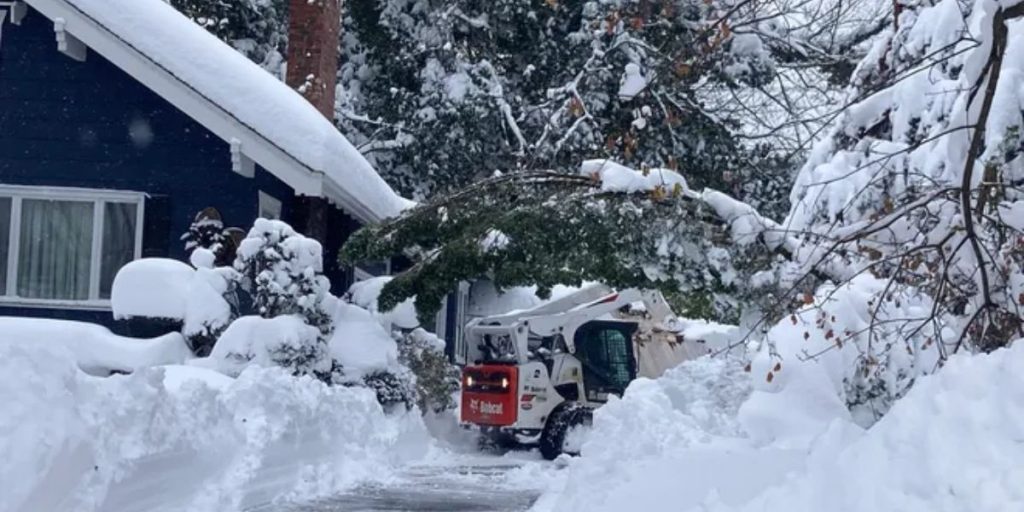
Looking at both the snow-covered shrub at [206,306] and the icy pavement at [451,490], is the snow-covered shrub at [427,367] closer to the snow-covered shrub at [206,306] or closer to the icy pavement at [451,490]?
the icy pavement at [451,490]

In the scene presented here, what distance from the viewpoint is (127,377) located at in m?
8.41

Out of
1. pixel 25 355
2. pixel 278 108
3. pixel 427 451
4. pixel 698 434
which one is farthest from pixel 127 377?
pixel 427 451

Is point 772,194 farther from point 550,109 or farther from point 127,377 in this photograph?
point 127,377

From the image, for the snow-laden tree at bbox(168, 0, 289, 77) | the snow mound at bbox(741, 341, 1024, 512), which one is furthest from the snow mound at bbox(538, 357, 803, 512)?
the snow-laden tree at bbox(168, 0, 289, 77)

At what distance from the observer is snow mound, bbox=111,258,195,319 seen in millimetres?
13039

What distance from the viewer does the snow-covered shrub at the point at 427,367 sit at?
1812 cm

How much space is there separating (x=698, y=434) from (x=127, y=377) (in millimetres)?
5257

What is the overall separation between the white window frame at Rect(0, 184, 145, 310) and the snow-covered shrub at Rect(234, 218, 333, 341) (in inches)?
77.2

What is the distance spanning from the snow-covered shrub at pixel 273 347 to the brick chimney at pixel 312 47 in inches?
252

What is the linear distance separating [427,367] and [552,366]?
1827 millimetres

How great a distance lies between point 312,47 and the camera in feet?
63.9

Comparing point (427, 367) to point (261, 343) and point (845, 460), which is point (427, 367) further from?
point (845, 460)

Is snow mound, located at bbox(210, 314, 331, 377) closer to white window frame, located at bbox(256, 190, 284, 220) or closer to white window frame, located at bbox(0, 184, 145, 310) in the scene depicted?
white window frame, located at bbox(256, 190, 284, 220)

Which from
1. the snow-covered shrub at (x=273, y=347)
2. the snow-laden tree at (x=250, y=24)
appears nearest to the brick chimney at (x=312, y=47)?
the snow-covered shrub at (x=273, y=347)
